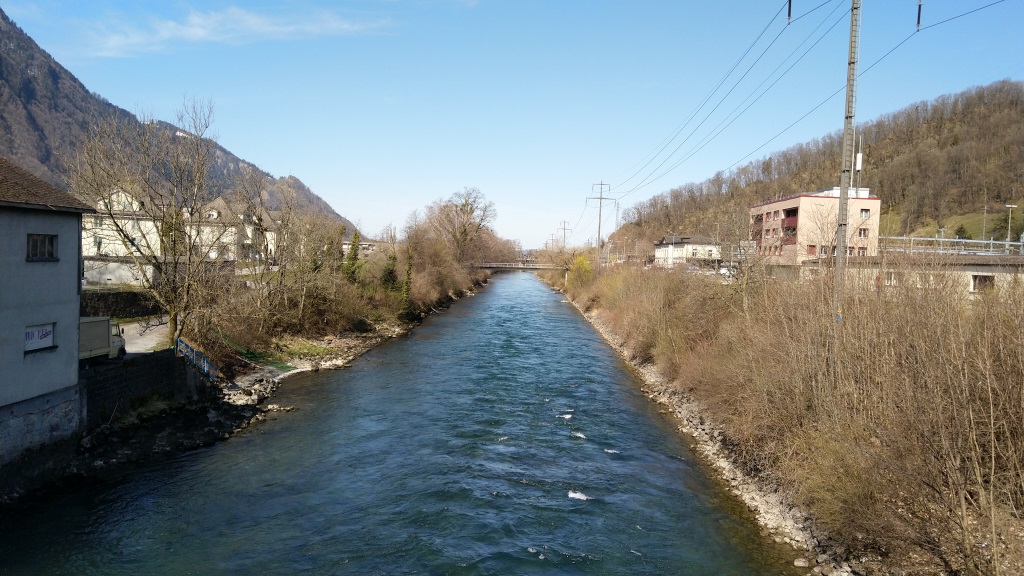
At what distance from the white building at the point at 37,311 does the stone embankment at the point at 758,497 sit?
52.2 ft

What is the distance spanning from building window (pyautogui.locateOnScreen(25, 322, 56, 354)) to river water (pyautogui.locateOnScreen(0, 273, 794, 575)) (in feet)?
11.1

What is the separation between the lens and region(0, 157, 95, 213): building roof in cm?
1336

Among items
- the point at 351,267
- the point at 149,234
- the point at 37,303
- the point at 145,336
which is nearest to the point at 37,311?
the point at 37,303

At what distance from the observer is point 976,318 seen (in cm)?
1017

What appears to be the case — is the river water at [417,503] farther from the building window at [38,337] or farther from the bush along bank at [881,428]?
the building window at [38,337]

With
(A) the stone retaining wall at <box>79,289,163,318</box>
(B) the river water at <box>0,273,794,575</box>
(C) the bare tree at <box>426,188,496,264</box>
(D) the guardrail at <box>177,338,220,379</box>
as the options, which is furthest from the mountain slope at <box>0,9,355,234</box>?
(B) the river water at <box>0,273,794,575</box>

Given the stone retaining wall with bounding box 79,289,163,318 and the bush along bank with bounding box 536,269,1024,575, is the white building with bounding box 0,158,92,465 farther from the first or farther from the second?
the bush along bank with bounding box 536,269,1024,575

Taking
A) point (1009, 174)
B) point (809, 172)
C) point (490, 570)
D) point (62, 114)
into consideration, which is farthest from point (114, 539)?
point (62, 114)

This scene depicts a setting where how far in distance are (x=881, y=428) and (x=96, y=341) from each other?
19.0 meters

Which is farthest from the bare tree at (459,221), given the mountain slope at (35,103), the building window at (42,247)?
the building window at (42,247)

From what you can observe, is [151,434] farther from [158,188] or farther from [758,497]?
[758,497]

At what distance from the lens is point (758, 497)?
535 inches

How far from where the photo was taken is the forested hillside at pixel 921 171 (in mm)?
85250

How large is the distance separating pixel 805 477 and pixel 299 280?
25.9m
